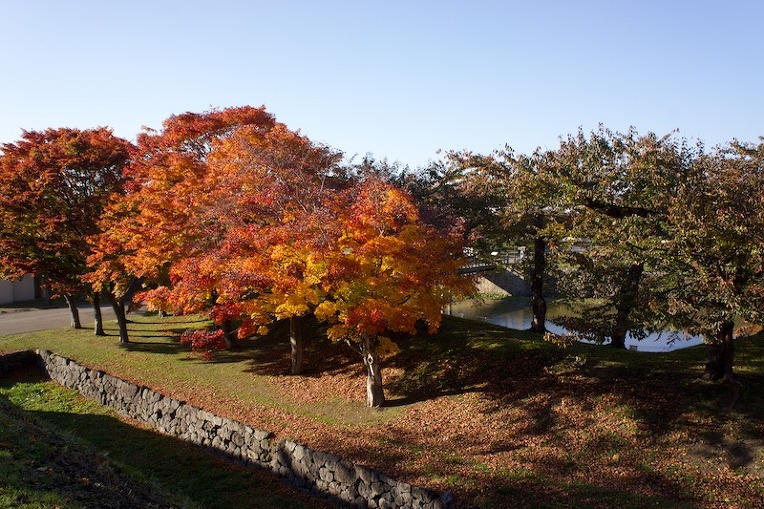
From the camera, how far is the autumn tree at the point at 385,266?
43.7ft

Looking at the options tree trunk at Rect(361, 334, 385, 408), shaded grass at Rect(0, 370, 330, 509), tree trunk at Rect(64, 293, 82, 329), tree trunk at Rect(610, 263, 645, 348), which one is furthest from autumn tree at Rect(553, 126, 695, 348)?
tree trunk at Rect(64, 293, 82, 329)

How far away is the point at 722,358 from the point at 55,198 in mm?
Answer: 24376

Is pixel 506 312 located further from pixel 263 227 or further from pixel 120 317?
pixel 263 227

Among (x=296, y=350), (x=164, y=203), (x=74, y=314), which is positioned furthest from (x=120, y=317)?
(x=296, y=350)

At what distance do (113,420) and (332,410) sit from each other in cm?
689

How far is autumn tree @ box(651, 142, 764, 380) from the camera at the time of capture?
9.79 m

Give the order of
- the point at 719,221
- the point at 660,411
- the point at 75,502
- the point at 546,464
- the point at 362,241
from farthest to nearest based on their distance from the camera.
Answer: the point at 362,241, the point at 660,411, the point at 546,464, the point at 719,221, the point at 75,502

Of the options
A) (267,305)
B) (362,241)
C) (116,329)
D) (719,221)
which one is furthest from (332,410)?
(116,329)

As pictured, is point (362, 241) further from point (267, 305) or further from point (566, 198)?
point (566, 198)

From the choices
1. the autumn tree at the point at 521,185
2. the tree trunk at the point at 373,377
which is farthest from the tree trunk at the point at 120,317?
the autumn tree at the point at 521,185

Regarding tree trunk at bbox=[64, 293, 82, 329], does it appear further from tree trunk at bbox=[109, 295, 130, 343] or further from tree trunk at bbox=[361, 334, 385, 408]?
tree trunk at bbox=[361, 334, 385, 408]

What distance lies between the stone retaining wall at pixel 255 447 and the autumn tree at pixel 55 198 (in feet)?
16.8

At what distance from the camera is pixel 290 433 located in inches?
551

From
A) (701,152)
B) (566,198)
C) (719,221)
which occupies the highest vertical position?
(701,152)
